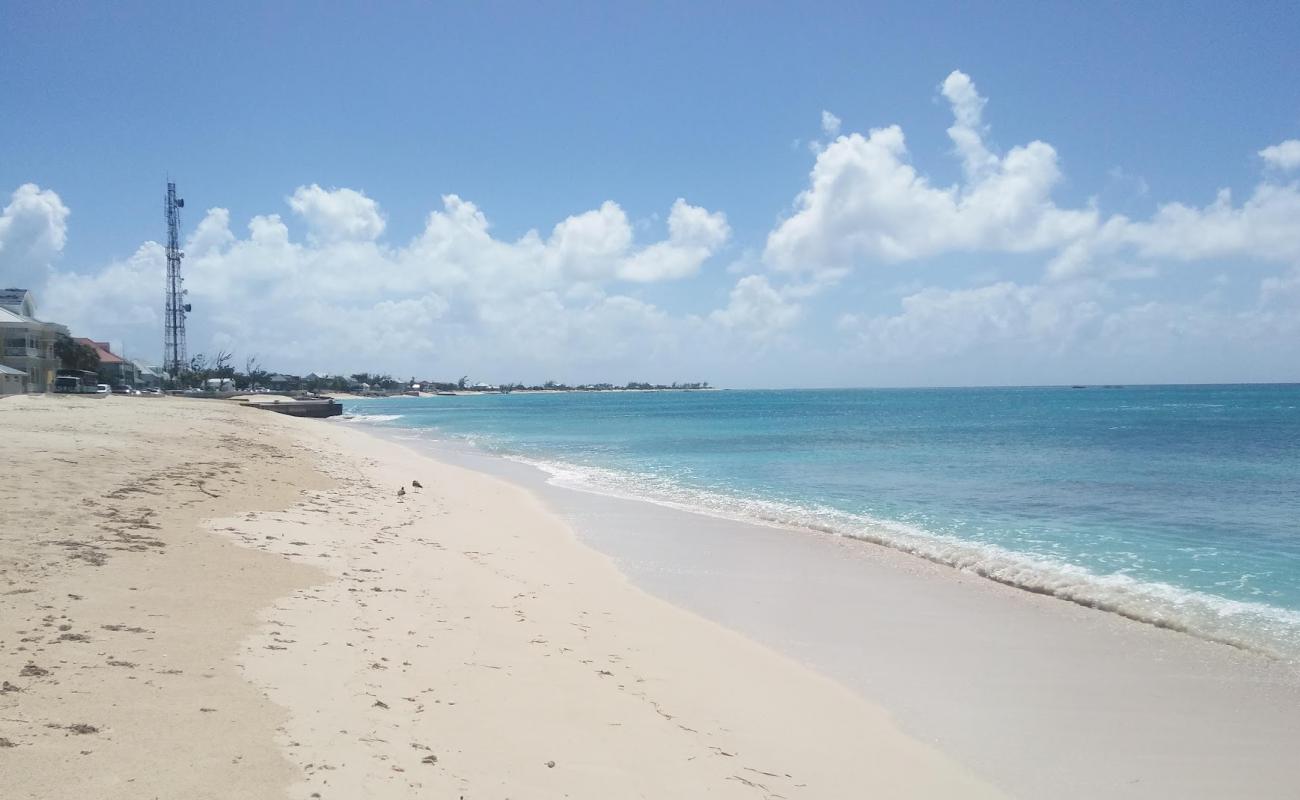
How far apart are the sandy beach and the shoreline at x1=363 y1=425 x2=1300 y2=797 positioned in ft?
1.94

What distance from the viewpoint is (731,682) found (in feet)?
22.7

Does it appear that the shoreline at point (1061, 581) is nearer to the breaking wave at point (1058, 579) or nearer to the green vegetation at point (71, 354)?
Result: the breaking wave at point (1058, 579)

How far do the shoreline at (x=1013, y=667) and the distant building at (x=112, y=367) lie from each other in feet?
274

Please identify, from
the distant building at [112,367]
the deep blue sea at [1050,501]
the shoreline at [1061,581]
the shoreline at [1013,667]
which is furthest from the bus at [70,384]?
the shoreline at [1013,667]

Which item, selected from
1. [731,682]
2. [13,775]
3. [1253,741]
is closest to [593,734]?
[731,682]

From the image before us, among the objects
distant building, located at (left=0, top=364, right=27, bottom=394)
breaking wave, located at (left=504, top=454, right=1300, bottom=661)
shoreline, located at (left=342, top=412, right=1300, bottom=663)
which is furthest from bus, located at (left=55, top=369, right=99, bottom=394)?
breaking wave, located at (left=504, top=454, right=1300, bottom=661)

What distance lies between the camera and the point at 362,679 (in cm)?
564

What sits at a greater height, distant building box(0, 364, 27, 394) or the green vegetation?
the green vegetation

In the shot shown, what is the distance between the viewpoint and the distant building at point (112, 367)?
76.4 metres

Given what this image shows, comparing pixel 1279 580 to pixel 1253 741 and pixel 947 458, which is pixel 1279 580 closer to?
pixel 1253 741

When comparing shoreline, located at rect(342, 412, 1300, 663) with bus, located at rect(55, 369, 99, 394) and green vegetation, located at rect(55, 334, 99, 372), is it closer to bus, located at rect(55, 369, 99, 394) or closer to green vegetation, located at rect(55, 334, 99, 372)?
bus, located at rect(55, 369, 99, 394)

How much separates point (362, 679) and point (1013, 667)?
6392 mm

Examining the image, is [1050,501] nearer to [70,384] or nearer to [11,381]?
[11,381]

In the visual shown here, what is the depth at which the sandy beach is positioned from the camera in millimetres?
4230
